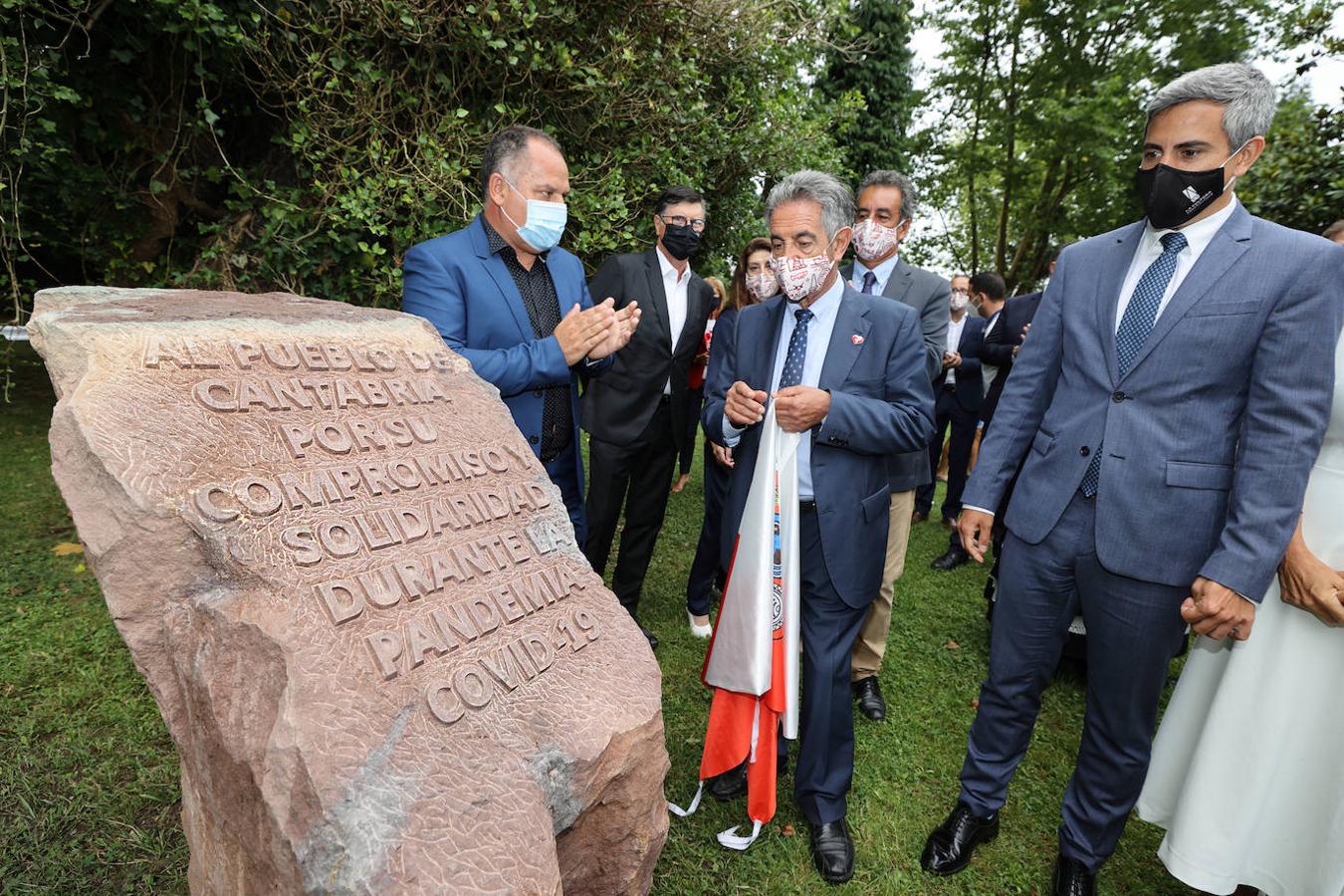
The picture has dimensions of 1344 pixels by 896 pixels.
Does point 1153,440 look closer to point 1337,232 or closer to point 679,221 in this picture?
point 1337,232

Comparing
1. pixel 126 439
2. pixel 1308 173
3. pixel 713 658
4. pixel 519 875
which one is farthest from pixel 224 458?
pixel 1308 173

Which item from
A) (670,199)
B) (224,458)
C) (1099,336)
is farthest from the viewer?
(670,199)

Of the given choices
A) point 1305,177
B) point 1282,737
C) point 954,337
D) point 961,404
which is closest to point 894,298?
point 1282,737

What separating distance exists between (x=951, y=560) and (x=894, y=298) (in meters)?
2.58

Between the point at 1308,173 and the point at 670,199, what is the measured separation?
456cm

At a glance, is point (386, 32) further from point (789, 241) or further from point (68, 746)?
point (68, 746)

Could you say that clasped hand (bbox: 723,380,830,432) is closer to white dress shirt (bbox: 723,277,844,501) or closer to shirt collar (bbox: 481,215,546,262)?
white dress shirt (bbox: 723,277,844,501)

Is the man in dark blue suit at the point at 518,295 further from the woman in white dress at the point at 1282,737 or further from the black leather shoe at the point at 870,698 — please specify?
the woman in white dress at the point at 1282,737

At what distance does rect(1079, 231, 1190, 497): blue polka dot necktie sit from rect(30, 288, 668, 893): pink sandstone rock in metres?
1.56

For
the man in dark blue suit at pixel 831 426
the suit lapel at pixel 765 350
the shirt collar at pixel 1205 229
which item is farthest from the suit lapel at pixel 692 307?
the shirt collar at pixel 1205 229

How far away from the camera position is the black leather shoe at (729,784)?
2.71 m

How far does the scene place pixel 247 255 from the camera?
16.2ft

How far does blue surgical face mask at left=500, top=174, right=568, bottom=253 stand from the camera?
2629 millimetres

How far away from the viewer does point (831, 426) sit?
2178 millimetres
